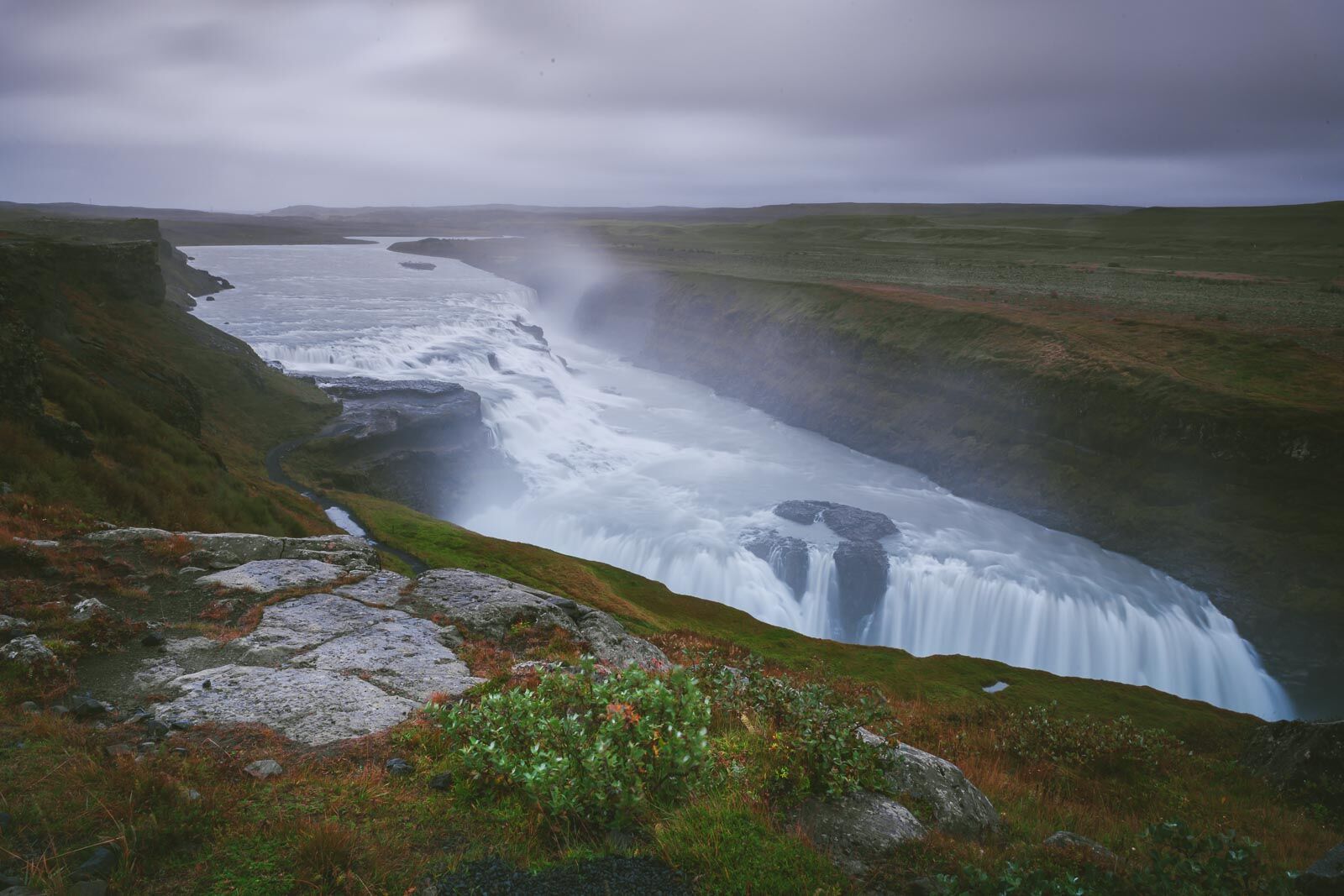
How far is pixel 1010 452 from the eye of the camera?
48406 millimetres

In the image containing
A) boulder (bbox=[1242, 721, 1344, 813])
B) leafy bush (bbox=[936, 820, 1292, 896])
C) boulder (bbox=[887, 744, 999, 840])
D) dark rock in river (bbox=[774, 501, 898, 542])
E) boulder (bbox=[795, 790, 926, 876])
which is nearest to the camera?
leafy bush (bbox=[936, 820, 1292, 896])

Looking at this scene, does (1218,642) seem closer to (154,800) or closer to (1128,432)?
(1128,432)

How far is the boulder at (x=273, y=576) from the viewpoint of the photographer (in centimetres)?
1280

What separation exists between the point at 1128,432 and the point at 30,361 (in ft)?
177

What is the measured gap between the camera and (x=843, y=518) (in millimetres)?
42406

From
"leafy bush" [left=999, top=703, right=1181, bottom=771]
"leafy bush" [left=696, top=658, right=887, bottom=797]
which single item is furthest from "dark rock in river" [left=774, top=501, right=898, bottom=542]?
"leafy bush" [left=696, top=658, right=887, bottom=797]

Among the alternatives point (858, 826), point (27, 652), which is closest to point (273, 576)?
point (27, 652)

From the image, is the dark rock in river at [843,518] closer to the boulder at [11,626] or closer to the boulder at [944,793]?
the boulder at [944,793]

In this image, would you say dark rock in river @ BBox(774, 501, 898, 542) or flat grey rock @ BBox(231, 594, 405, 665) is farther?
dark rock in river @ BBox(774, 501, 898, 542)

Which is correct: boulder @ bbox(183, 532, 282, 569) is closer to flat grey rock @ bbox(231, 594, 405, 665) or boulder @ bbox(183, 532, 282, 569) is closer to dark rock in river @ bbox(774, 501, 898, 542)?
flat grey rock @ bbox(231, 594, 405, 665)

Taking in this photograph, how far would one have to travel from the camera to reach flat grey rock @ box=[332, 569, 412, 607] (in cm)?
1380

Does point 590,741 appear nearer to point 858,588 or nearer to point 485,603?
point 485,603

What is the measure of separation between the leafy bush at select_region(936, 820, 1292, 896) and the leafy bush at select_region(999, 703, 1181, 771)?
6988 millimetres

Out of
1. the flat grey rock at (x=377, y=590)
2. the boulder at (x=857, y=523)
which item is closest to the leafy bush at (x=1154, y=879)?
the flat grey rock at (x=377, y=590)
